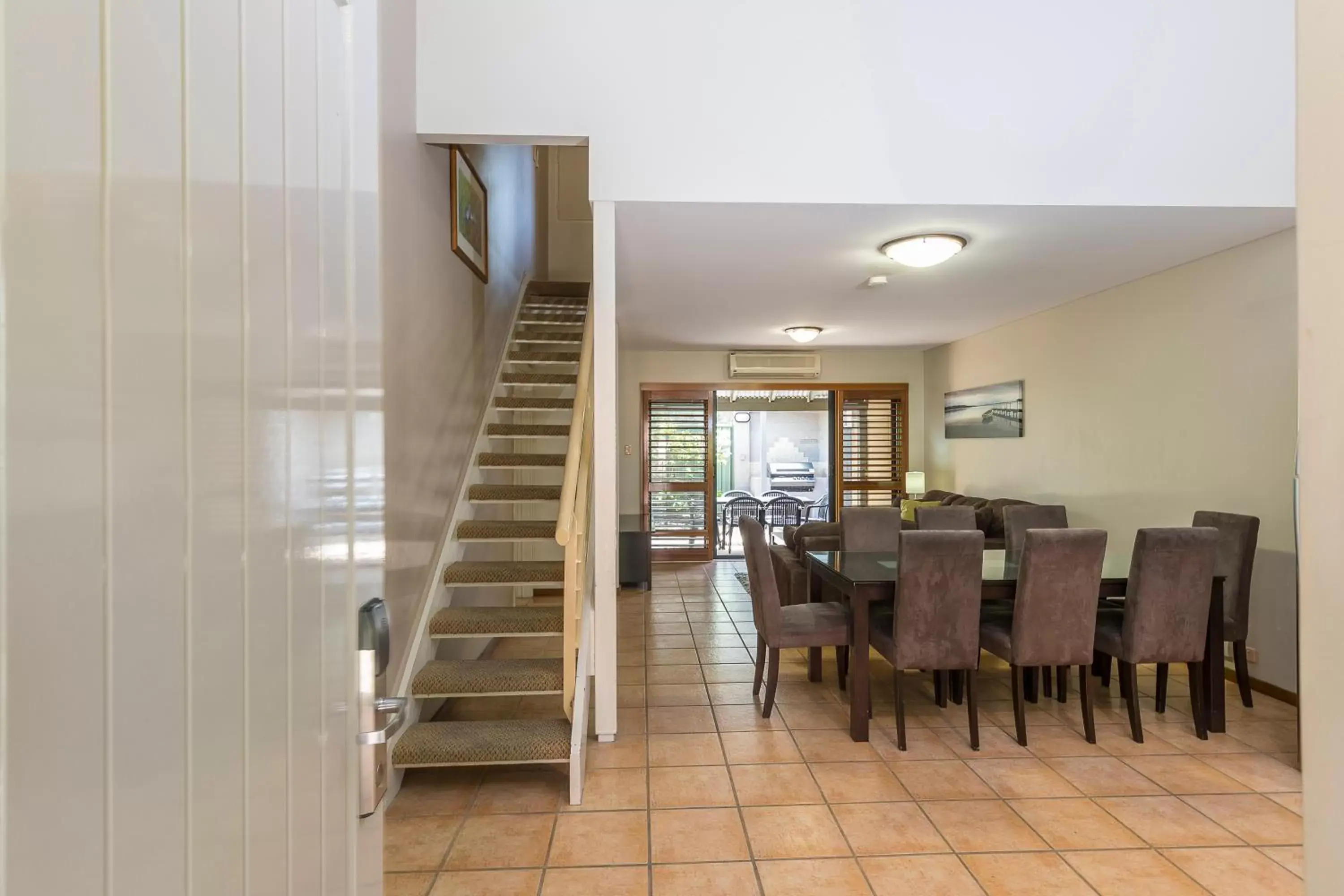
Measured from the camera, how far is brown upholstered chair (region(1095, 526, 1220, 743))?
10.9ft

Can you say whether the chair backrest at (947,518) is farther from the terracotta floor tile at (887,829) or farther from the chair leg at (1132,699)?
the terracotta floor tile at (887,829)

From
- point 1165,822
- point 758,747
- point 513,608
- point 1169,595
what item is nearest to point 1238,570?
point 1169,595

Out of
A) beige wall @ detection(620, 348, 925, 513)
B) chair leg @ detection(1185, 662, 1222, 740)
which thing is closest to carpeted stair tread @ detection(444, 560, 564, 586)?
chair leg @ detection(1185, 662, 1222, 740)

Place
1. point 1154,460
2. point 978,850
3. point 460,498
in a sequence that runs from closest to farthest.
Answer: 1. point 978,850
2. point 460,498
3. point 1154,460

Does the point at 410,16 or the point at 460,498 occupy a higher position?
the point at 410,16

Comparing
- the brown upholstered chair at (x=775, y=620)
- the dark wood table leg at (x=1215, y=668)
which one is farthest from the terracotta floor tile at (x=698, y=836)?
the dark wood table leg at (x=1215, y=668)

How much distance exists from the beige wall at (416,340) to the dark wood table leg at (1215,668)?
372cm

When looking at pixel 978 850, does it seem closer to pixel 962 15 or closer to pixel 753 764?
pixel 753 764

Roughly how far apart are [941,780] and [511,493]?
2.64m

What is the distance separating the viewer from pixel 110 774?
0.48 metres

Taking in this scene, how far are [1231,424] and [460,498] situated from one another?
4.43 metres

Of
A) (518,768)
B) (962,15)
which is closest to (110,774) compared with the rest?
(518,768)

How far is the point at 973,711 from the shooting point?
327 centimetres

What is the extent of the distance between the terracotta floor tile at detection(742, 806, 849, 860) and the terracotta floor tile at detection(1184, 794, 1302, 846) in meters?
1.43
